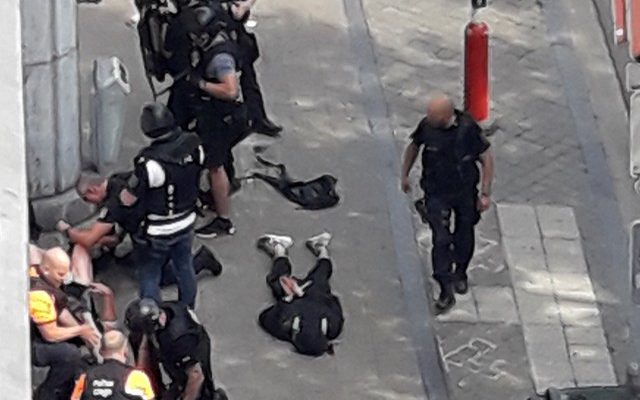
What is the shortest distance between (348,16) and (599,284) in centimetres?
340

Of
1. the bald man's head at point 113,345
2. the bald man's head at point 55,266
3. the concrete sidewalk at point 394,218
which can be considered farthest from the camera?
the concrete sidewalk at point 394,218

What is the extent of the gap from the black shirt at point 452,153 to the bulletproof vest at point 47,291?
2347 mm

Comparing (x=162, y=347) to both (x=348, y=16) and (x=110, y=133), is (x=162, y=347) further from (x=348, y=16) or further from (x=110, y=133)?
(x=348, y=16)

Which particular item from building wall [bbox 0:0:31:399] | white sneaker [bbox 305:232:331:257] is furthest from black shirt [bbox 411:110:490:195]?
building wall [bbox 0:0:31:399]

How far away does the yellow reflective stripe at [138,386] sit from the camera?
10.6 metres

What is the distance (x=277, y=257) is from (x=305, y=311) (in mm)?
649

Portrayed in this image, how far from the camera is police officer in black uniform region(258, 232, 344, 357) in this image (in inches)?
504

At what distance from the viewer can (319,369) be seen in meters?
12.8

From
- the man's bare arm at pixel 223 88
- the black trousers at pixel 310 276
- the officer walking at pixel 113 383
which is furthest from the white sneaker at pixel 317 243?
the officer walking at pixel 113 383

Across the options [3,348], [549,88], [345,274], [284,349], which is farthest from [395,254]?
[3,348]

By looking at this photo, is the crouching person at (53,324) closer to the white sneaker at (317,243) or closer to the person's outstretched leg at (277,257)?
the person's outstretched leg at (277,257)

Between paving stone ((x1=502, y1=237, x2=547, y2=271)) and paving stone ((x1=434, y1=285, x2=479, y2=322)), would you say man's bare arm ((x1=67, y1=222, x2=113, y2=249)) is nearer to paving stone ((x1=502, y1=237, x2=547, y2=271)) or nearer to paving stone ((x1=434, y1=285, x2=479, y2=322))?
paving stone ((x1=434, y1=285, x2=479, y2=322))

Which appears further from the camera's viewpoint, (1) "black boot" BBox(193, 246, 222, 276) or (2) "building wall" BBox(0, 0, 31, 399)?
(1) "black boot" BBox(193, 246, 222, 276)

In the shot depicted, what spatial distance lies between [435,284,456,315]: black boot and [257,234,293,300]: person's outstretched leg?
961 millimetres
